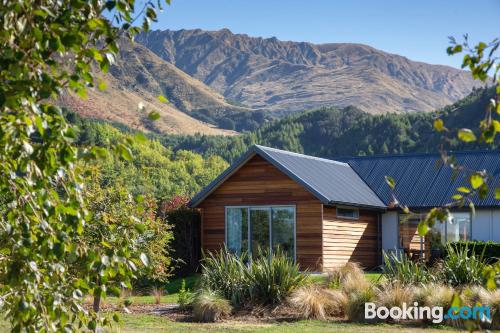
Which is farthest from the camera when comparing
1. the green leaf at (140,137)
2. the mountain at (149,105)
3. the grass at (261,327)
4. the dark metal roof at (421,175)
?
the mountain at (149,105)

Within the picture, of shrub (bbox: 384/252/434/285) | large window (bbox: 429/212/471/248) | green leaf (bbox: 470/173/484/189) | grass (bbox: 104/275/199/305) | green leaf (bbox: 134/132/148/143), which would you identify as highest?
green leaf (bbox: 134/132/148/143)

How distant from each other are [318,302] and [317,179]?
394 inches

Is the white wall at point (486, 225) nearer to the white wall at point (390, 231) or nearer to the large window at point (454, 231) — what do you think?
the large window at point (454, 231)

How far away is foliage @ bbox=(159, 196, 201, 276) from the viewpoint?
2319 centimetres

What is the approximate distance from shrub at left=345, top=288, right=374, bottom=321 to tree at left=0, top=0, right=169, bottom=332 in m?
8.46

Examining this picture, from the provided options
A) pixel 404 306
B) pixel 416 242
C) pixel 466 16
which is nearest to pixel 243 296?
pixel 404 306

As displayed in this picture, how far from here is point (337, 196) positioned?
2186 centimetres

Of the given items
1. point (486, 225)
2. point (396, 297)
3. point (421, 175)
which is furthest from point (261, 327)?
point (421, 175)

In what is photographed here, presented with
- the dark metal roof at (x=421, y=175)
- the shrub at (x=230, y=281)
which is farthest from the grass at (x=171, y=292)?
the dark metal roof at (x=421, y=175)

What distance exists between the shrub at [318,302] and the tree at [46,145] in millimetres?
8659

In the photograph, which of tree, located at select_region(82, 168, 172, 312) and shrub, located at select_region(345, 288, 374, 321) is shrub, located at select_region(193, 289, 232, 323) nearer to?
tree, located at select_region(82, 168, 172, 312)

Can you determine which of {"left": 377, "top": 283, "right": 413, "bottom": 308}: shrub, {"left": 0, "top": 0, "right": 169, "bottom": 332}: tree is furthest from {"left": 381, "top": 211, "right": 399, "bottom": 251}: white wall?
{"left": 0, "top": 0, "right": 169, "bottom": 332}: tree

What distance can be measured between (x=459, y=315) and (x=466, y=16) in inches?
5222

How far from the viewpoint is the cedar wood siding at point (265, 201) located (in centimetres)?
2145
